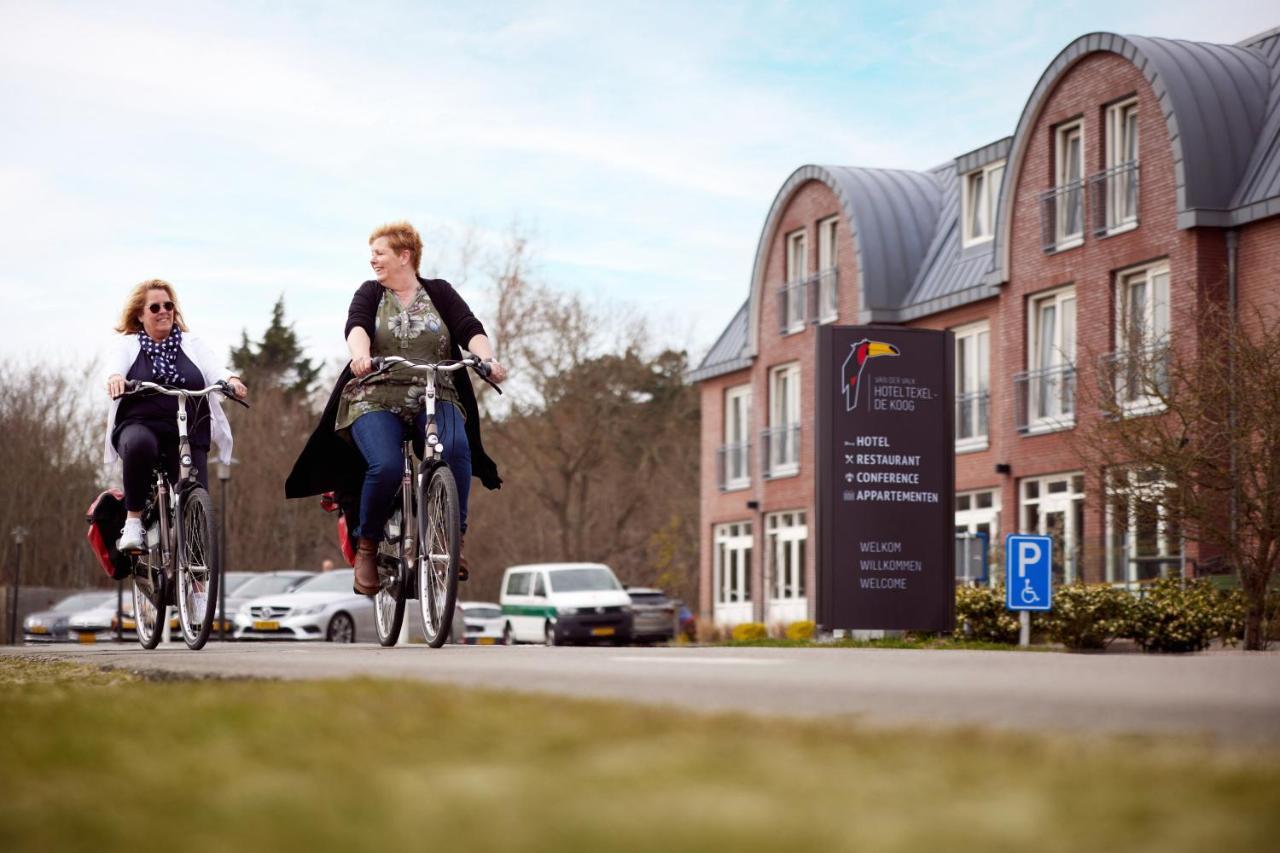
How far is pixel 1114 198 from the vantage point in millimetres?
28797

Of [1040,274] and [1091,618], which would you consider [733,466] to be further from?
[1091,618]

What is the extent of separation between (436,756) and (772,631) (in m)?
34.1

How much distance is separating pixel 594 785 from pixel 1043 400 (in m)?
28.4

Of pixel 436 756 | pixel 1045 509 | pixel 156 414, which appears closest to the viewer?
pixel 436 756

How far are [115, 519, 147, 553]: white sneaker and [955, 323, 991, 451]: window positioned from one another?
76.8 feet

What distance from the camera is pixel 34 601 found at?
47125mm

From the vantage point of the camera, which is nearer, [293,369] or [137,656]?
[137,656]

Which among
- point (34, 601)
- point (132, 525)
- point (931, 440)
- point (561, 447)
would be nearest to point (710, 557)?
point (561, 447)

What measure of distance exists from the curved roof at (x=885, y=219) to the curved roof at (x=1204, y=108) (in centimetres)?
798

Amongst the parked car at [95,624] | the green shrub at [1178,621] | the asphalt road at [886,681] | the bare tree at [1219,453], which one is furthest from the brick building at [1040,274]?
the parked car at [95,624]

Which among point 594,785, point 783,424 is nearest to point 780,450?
point 783,424

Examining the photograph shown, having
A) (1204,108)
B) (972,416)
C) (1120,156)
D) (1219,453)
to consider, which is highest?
(1204,108)

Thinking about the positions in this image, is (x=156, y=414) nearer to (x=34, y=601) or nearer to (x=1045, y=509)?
(x=1045, y=509)

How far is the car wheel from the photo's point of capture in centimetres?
2766
